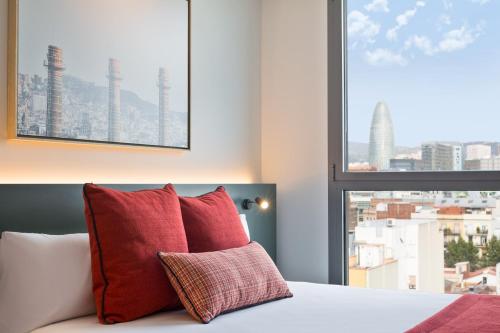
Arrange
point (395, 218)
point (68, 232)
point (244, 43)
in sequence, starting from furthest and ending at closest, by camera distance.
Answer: point (244, 43) → point (395, 218) → point (68, 232)

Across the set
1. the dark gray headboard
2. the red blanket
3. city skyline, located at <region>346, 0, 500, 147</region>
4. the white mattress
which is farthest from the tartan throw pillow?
city skyline, located at <region>346, 0, 500, 147</region>

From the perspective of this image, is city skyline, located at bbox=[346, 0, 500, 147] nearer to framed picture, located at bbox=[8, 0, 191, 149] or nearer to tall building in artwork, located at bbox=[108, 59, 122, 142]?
framed picture, located at bbox=[8, 0, 191, 149]

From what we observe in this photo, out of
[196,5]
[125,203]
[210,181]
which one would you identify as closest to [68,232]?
[125,203]

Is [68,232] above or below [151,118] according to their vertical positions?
below

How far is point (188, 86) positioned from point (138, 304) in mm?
1422

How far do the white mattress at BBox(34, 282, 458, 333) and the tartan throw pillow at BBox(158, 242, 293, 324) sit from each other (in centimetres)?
3

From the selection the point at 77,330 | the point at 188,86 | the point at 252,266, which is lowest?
the point at 77,330

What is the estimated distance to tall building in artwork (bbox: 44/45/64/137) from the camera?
93.9 inches

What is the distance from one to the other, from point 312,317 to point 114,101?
1291mm

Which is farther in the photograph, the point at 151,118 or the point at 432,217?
the point at 432,217

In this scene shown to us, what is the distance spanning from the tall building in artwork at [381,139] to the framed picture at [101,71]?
1122 mm

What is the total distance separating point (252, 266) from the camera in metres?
2.37

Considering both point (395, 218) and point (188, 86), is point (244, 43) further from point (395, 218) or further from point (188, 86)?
point (395, 218)

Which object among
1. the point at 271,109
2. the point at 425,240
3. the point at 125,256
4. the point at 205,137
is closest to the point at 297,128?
the point at 271,109
